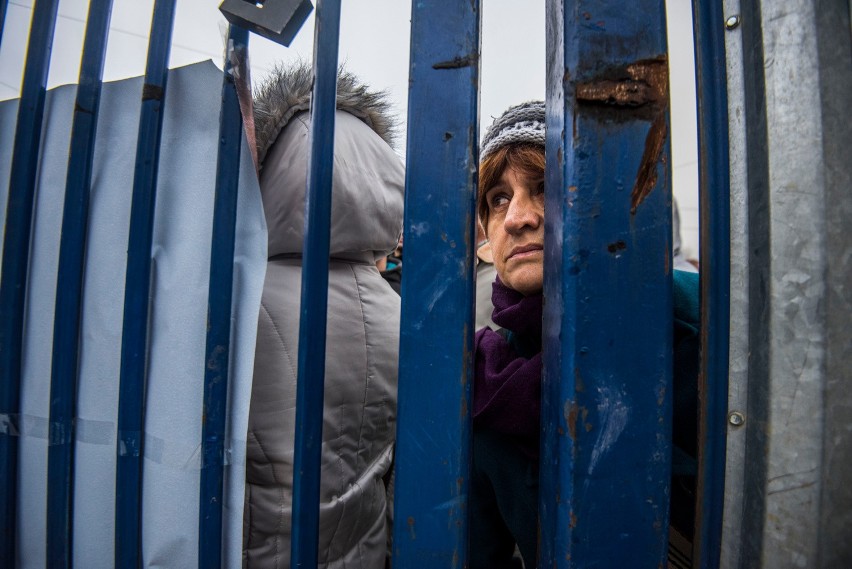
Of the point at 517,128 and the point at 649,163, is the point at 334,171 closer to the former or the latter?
the point at 517,128

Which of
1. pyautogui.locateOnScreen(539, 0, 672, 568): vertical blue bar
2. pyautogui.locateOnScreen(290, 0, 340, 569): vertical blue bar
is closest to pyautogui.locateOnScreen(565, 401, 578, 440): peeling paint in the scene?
pyautogui.locateOnScreen(539, 0, 672, 568): vertical blue bar

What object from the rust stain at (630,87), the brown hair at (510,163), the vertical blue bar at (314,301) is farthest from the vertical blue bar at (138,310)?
the rust stain at (630,87)

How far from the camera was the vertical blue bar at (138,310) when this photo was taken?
673 mm

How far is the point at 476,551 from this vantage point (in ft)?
3.28

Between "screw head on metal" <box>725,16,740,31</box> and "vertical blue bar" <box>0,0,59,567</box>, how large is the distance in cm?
120

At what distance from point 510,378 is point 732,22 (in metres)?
0.64

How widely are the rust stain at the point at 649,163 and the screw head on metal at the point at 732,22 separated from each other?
0.63 ft

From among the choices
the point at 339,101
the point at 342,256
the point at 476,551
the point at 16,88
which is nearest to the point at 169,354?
the point at 342,256

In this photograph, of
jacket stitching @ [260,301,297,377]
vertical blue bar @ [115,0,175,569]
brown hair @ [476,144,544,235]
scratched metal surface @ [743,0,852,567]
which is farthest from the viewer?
jacket stitching @ [260,301,297,377]

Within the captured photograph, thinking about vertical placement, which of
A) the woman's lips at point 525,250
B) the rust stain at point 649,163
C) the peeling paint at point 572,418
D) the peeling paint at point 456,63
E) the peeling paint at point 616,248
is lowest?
the peeling paint at point 572,418

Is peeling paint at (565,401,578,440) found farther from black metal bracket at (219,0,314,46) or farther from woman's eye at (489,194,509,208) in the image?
black metal bracket at (219,0,314,46)

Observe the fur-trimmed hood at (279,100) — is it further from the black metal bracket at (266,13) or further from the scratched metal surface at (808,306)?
the scratched metal surface at (808,306)

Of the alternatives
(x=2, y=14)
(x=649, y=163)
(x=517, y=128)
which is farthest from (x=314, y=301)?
(x=2, y=14)

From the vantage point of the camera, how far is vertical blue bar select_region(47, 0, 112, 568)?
69 centimetres
